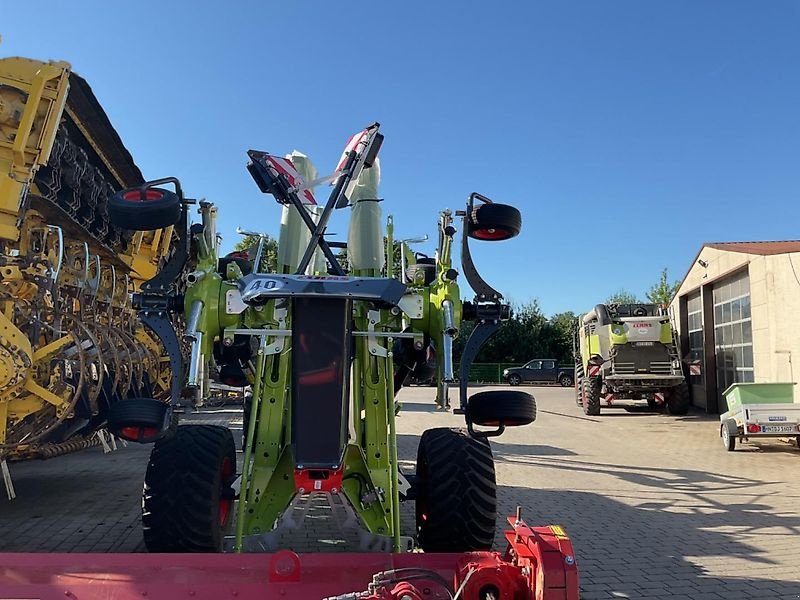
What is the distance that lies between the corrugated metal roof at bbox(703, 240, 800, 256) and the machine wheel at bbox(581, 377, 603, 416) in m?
4.92

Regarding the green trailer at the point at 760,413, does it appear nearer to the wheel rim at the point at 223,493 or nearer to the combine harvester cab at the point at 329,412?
the combine harvester cab at the point at 329,412

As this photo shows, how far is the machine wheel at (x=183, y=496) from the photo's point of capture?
3758 mm

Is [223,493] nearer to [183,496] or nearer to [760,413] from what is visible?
[183,496]

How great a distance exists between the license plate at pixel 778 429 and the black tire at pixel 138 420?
10.4 m

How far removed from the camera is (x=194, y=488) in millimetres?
3826

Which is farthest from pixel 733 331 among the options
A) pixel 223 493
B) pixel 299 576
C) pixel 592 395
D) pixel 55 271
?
pixel 299 576

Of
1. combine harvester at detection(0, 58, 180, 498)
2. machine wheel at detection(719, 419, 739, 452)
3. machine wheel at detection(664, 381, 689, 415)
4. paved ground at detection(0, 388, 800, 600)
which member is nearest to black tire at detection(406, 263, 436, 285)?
combine harvester at detection(0, 58, 180, 498)

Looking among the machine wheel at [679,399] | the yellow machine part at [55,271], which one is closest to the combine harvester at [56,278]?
the yellow machine part at [55,271]

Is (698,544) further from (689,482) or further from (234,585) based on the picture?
(234,585)

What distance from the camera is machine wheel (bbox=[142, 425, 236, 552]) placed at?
376 cm

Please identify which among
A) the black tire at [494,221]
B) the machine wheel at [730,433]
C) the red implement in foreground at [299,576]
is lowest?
the machine wheel at [730,433]

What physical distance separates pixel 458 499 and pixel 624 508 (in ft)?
13.6

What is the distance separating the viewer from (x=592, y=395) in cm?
1953

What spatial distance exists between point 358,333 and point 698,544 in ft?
13.2
